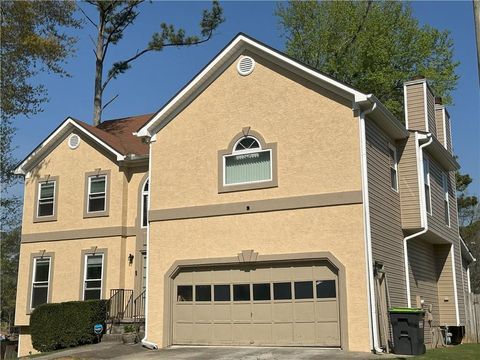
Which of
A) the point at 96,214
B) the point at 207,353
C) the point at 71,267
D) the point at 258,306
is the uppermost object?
the point at 96,214

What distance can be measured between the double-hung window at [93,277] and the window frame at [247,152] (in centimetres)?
694

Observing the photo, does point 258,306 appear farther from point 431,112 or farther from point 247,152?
point 431,112

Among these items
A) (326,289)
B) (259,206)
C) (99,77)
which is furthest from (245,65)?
(99,77)

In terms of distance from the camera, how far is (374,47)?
34281 mm

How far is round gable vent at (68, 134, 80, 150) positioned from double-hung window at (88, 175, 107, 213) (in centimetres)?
161

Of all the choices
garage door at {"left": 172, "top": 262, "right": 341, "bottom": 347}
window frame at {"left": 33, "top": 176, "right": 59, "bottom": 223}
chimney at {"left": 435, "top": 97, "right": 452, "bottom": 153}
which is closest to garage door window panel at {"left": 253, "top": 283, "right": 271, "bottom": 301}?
garage door at {"left": 172, "top": 262, "right": 341, "bottom": 347}

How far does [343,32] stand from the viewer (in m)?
36.1

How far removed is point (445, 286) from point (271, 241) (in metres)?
8.78

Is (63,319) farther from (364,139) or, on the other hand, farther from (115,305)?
(364,139)

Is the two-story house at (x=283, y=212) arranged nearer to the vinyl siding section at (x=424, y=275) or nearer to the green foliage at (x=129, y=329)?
the vinyl siding section at (x=424, y=275)

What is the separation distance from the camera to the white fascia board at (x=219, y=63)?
1588 centimetres

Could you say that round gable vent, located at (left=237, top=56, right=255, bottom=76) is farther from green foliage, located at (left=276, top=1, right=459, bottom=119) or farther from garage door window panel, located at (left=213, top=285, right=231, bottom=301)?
green foliage, located at (left=276, top=1, right=459, bottom=119)

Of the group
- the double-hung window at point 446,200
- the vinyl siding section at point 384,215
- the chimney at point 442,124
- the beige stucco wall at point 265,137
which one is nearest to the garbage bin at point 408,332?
the vinyl siding section at point 384,215

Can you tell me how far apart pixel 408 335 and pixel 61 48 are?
18766 mm
